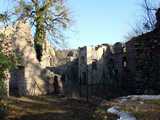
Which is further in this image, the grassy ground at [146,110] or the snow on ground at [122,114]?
the snow on ground at [122,114]

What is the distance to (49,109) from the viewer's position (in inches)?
1025

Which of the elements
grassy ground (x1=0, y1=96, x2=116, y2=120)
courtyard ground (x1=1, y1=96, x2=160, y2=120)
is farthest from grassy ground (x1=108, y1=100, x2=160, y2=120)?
grassy ground (x1=0, y1=96, x2=116, y2=120)

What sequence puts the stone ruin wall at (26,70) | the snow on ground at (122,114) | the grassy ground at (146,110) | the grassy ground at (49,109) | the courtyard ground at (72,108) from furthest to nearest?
the stone ruin wall at (26,70) → the grassy ground at (49,109) → the courtyard ground at (72,108) → the snow on ground at (122,114) → the grassy ground at (146,110)

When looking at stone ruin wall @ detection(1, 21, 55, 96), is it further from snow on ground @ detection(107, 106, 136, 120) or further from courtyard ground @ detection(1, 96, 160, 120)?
snow on ground @ detection(107, 106, 136, 120)

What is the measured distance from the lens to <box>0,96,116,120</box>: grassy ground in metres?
22.5

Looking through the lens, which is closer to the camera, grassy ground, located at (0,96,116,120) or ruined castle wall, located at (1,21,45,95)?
grassy ground, located at (0,96,116,120)

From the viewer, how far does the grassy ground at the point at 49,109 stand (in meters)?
22.5

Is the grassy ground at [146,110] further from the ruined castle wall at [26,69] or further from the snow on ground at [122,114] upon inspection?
the ruined castle wall at [26,69]

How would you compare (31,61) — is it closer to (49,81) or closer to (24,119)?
(49,81)

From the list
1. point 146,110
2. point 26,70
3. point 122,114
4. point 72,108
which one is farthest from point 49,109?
point 146,110

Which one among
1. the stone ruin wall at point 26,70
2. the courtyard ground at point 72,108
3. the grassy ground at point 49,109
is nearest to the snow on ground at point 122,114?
the courtyard ground at point 72,108

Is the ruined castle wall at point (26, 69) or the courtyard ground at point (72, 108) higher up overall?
the ruined castle wall at point (26, 69)

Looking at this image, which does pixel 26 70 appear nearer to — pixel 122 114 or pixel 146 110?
pixel 122 114

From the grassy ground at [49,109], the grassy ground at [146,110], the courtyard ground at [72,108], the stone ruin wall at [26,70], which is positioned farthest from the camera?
the stone ruin wall at [26,70]
